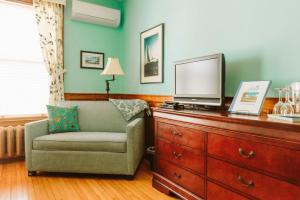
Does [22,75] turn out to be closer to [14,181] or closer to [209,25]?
[14,181]

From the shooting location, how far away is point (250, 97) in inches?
68.1

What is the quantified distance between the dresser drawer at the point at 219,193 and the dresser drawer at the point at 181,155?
0.43 feet

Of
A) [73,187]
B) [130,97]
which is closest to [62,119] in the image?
[73,187]

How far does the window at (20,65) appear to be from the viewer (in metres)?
3.19

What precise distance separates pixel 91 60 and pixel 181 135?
7.91ft

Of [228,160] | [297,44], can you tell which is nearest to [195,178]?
[228,160]

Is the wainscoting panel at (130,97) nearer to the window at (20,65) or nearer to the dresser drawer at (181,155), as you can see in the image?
the window at (20,65)

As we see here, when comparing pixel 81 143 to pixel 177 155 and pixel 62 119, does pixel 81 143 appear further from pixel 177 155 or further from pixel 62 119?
pixel 177 155

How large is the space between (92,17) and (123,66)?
3.07ft

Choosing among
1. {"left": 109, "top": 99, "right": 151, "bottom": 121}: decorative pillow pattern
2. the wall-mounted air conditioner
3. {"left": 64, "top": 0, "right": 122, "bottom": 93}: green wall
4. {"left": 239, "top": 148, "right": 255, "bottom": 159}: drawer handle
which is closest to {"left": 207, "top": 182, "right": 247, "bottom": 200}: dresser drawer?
{"left": 239, "top": 148, "right": 255, "bottom": 159}: drawer handle

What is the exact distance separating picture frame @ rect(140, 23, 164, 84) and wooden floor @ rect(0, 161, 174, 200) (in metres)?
1.28

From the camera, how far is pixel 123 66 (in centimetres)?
407

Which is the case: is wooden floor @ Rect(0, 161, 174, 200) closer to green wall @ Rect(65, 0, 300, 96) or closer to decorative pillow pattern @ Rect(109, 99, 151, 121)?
decorative pillow pattern @ Rect(109, 99, 151, 121)

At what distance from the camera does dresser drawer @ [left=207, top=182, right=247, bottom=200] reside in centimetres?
151
